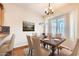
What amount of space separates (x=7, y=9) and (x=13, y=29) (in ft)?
1.00

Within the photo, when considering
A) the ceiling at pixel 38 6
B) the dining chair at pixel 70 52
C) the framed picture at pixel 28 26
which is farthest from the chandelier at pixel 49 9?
the dining chair at pixel 70 52

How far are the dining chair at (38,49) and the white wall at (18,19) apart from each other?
122mm

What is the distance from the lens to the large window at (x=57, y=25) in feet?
5.06

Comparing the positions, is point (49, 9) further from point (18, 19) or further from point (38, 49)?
point (38, 49)

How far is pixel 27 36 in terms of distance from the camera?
155 centimetres

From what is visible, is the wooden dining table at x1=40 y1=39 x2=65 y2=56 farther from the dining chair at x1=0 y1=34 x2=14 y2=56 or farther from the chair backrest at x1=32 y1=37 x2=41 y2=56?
the dining chair at x1=0 y1=34 x2=14 y2=56

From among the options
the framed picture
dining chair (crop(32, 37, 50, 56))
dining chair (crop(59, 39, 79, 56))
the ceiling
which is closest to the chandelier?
the ceiling

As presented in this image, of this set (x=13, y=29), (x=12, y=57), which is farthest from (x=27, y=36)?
(x=12, y=57)

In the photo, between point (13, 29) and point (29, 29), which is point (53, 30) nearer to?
point (29, 29)

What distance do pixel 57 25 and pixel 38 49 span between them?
1.52 feet

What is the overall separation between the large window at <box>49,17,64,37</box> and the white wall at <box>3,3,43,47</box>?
0.17 metres

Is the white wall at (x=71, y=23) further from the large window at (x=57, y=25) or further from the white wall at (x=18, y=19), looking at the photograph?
the white wall at (x=18, y=19)

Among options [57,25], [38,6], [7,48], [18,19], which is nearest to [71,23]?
[57,25]

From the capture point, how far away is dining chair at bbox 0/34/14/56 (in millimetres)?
1502
